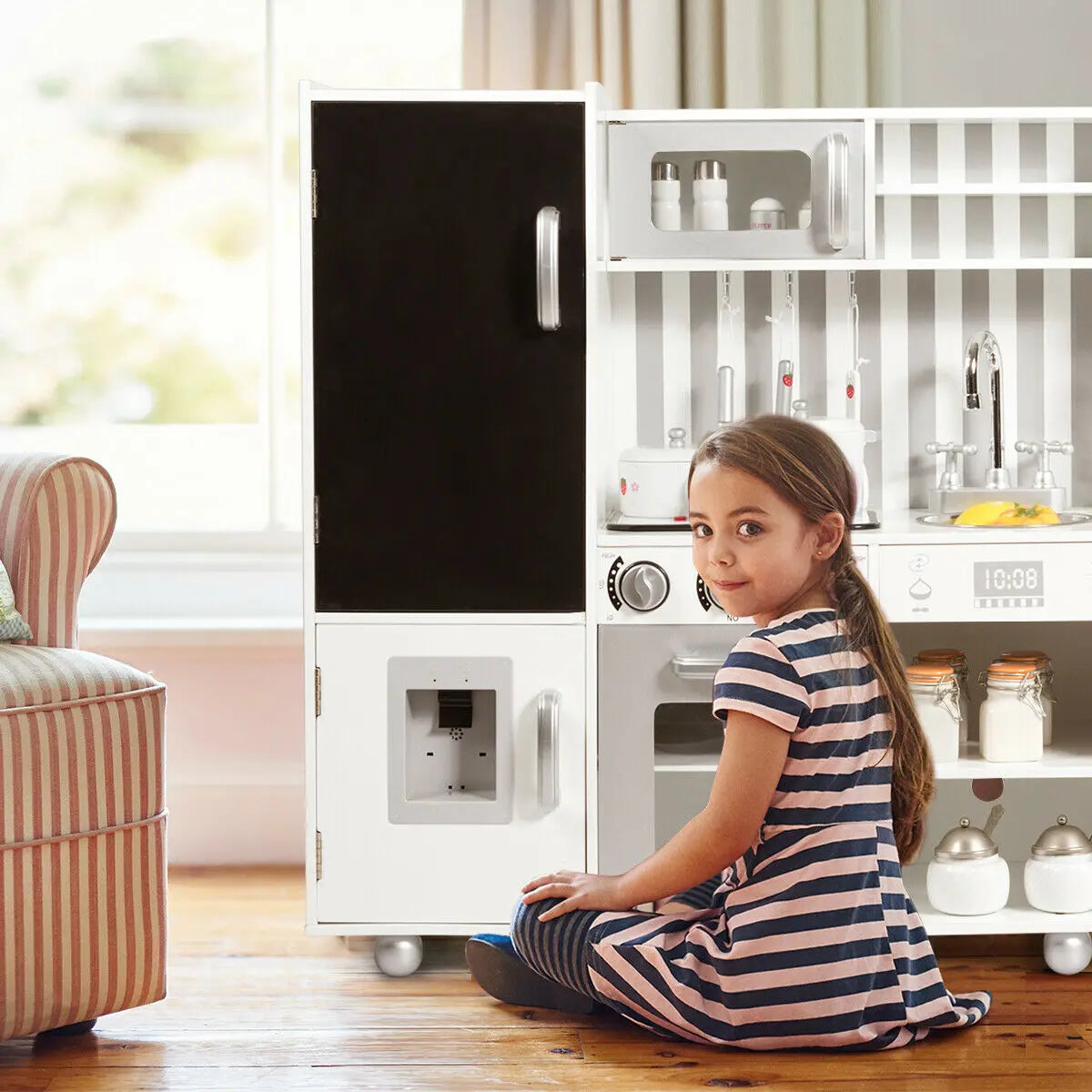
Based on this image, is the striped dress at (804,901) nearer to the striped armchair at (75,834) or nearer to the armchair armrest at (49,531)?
the striped armchair at (75,834)

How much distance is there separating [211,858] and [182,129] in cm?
158

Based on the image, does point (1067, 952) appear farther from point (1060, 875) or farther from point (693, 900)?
point (693, 900)

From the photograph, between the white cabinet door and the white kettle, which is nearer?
the white cabinet door

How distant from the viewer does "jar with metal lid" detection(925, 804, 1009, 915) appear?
7.17 ft

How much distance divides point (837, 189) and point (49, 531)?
130 cm

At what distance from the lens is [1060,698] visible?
2586mm

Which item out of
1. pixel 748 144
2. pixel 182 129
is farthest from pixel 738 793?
pixel 182 129

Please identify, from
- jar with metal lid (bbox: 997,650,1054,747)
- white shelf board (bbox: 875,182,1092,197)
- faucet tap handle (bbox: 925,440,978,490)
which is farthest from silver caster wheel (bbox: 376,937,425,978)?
white shelf board (bbox: 875,182,1092,197)

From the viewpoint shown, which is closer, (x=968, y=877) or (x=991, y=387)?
(x=968, y=877)

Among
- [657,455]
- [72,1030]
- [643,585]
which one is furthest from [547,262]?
[72,1030]

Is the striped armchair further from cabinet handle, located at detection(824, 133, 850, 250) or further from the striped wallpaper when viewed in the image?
cabinet handle, located at detection(824, 133, 850, 250)

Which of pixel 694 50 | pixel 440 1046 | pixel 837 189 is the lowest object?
pixel 440 1046

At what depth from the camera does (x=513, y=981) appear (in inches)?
77.3

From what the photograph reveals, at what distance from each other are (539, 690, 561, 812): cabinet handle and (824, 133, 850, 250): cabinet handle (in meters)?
0.85
